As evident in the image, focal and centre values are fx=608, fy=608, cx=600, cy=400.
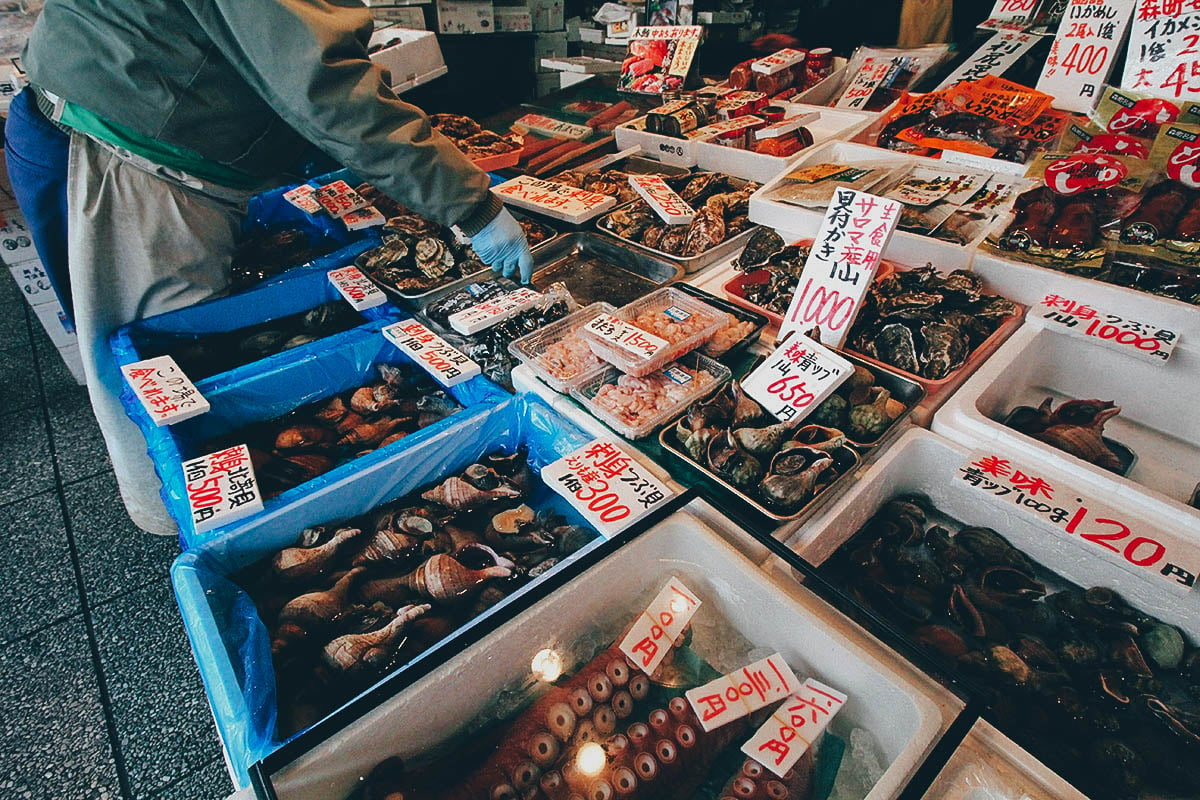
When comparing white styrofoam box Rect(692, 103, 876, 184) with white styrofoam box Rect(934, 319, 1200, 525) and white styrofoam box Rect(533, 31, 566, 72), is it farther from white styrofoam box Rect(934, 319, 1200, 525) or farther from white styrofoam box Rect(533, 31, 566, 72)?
white styrofoam box Rect(533, 31, 566, 72)

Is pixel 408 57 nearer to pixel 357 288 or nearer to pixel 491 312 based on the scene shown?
pixel 357 288

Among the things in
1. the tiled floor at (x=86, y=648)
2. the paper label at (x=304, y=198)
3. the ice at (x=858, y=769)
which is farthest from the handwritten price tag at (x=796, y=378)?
the paper label at (x=304, y=198)

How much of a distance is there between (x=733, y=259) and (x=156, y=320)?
2.47m

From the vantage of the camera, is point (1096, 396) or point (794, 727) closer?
point (794, 727)

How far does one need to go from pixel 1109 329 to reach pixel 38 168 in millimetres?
3947

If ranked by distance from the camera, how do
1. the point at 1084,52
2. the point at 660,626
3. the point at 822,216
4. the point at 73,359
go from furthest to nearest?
the point at 73,359 < the point at 1084,52 < the point at 822,216 < the point at 660,626

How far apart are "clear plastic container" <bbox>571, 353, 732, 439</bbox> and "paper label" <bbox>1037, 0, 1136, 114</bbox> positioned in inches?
118

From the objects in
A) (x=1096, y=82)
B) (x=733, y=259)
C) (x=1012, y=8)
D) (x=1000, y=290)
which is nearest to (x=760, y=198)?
(x=733, y=259)

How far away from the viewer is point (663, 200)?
9.93 feet

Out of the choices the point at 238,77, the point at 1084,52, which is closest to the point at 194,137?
the point at 238,77

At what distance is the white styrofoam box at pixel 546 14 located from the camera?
661 cm

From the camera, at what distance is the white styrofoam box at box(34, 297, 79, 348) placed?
13.6 feet

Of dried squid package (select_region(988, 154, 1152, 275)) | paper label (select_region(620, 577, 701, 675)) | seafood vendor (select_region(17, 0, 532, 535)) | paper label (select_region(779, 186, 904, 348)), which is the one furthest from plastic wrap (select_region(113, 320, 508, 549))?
Answer: dried squid package (select_region(988, 154, 1152, 275))

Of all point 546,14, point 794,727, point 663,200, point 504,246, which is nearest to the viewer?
point 794,727
